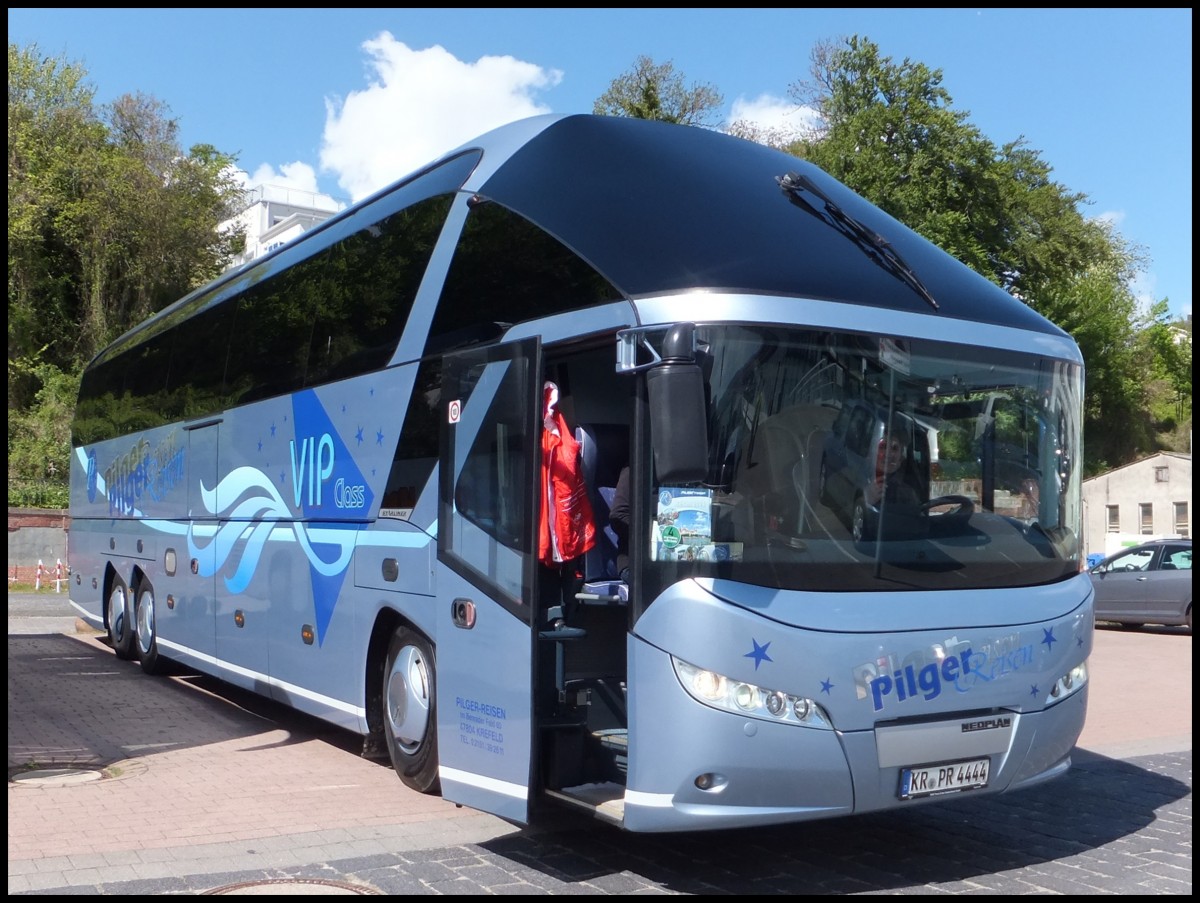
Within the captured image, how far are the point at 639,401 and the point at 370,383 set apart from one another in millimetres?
3333

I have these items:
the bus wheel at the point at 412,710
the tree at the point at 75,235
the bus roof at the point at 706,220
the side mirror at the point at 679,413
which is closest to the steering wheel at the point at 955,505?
→ the bus roof at the point at 706,220

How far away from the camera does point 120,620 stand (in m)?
15.4

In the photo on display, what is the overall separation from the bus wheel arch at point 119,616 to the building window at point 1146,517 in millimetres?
32576

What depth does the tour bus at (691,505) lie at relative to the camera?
5.60m

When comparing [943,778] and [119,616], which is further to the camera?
[119,616]

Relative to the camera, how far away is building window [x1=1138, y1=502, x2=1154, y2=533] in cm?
3897

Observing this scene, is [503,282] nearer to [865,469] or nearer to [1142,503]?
[865,469]

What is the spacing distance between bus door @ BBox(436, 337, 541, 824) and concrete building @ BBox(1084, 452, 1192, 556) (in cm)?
3418

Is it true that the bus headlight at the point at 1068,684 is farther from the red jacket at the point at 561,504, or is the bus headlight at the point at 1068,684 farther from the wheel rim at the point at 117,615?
the wheel rim at the point at 117,615

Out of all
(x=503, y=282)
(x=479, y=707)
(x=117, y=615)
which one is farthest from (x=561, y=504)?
(x=117, y=615)

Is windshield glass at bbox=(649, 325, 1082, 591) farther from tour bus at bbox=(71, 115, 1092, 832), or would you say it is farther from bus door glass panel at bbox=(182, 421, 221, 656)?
bus door glass panel at bbox=(182, 421, 221, 656)

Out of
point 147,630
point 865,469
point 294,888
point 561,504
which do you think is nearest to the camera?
point 294,888

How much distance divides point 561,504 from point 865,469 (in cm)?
148

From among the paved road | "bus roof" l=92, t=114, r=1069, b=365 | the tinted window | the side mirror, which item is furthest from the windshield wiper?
the paved road
